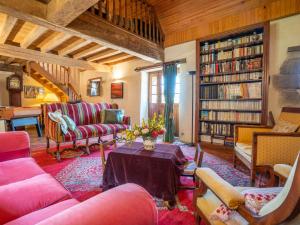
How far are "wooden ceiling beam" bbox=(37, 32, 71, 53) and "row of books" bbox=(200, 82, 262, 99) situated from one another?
310 cm

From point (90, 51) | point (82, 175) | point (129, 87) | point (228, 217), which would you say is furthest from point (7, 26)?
point (228, 217)

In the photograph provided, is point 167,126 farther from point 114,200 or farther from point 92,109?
point 114,200

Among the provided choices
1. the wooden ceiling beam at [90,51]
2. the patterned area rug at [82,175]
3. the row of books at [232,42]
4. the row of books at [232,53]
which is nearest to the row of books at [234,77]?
the row of books at [232,53]

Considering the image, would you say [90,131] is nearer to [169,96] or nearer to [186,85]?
[169,96]

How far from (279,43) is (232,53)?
2.45ft

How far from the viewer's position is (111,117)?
4207 millimetres

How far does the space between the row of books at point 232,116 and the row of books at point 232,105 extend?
0.11 m

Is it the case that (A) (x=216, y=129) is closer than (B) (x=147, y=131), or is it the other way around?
(B) (x=147, y=131)

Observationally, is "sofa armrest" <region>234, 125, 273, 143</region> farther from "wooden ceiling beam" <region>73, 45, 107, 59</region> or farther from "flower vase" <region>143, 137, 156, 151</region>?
"wooden ceiling beam" <region>73, 45, 107, 59</region>

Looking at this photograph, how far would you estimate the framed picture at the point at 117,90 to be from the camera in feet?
20.0

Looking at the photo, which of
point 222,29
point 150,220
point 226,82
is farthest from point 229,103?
point 150,220

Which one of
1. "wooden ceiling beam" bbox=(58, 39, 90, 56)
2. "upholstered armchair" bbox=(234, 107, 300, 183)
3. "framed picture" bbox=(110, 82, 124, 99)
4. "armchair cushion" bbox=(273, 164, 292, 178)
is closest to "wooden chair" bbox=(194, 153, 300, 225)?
"armchair cushion" bbox=(273, 164, 292, 178)

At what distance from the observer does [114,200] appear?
0.61 m

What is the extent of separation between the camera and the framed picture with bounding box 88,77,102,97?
689 cm
